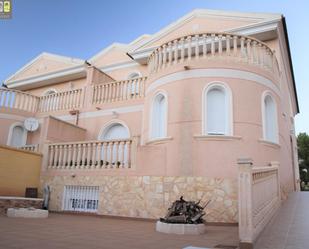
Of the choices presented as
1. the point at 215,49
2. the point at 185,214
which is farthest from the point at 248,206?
the point at 215,49

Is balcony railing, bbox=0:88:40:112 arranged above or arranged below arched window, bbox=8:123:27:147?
above

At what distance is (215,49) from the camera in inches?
400

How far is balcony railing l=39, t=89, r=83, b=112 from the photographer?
51.7ft

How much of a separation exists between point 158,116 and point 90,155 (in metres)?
3.24

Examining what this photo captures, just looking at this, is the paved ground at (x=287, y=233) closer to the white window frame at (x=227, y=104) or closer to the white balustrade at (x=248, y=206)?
the white balustrade at (x=248, y=206)

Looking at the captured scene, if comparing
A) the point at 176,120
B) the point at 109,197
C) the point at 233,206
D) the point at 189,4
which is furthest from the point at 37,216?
the point at 189,4

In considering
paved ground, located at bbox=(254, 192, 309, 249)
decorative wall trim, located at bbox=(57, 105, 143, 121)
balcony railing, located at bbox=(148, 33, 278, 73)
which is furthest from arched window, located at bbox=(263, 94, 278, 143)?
decorative wall trim, located at bbox=(57, 105, 143, 121)

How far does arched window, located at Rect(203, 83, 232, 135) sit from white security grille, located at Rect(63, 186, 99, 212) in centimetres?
501

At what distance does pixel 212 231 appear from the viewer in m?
7.26

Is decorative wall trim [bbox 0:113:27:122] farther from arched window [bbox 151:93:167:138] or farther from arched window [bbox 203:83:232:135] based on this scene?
arched window [bbox 203:83:232:135]

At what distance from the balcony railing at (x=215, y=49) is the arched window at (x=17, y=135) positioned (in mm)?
10048

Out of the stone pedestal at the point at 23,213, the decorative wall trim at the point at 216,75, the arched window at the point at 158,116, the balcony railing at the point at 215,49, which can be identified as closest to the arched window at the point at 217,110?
the decorative wall trim at the point at 216,75

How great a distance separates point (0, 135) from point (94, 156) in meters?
7.80

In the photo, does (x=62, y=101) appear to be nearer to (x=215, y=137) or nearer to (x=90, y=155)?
(x=90, y=155)
